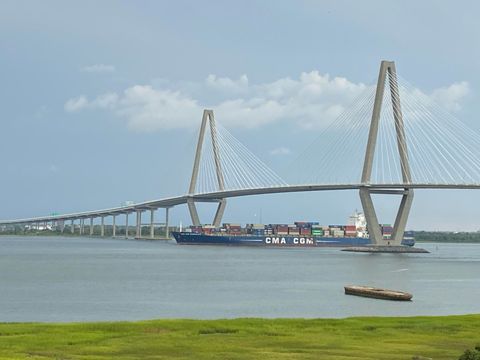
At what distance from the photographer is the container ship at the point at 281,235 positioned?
108938mm

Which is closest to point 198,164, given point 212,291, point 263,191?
point 263,191

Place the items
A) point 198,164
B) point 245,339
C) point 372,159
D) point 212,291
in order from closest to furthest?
point 245,339 < point 212,291 < point 372,159 < point 198,164

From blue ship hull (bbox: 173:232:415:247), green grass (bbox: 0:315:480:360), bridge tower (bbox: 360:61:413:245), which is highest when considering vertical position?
bridge tower (bbox: 360:61:413:245)

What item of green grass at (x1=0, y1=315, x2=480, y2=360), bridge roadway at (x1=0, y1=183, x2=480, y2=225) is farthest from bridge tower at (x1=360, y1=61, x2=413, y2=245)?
green grass at (x1=0, y1=315, x2=480, y2=360)

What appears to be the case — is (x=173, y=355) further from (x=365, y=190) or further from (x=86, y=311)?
(x=365, y=190)

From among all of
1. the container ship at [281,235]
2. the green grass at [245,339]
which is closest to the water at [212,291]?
the green grass at [245,339]

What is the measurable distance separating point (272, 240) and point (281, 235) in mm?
1437

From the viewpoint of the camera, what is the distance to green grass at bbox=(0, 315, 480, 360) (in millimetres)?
15609

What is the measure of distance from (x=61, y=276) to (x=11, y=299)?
1334 centimetres

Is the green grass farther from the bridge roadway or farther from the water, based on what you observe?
the bridge roadway

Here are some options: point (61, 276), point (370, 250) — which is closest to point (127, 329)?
point (61, 276)

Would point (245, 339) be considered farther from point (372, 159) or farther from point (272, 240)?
point (272, 240)

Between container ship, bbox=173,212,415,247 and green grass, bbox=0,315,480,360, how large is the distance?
8656 cm

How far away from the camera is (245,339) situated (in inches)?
704
